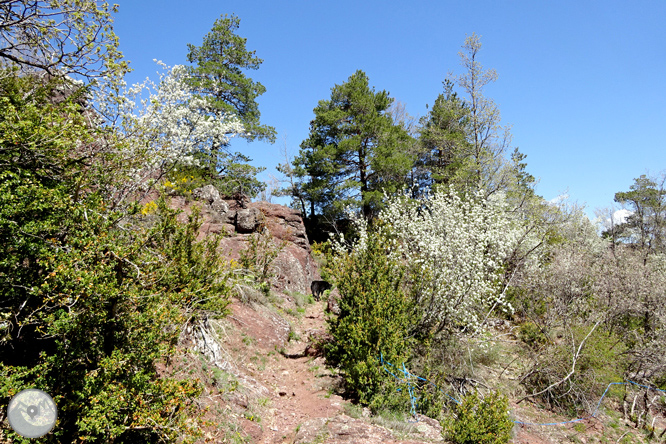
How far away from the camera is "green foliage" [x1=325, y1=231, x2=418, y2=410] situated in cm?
664

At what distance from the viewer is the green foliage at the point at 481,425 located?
5.43m

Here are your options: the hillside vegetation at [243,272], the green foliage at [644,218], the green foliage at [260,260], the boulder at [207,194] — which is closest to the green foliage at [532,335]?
the hillside vegetation at [243,272]

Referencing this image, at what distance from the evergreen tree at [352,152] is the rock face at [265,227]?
447 centimetres

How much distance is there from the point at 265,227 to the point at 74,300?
9974mm

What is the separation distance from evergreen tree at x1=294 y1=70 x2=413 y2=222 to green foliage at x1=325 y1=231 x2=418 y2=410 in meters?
10.9

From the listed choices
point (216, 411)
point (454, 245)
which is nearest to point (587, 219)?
point (454, 245)

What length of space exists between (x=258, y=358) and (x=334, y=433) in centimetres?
290

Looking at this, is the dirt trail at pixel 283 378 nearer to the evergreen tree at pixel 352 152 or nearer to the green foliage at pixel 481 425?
the green foliage at pixel 481 425

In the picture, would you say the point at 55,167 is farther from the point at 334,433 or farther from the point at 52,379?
the point at 334,433

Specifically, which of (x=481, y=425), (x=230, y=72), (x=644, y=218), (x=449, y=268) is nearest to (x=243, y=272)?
(x=449, y=268)

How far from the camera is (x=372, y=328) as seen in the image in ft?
23.1

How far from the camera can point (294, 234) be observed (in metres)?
15.2

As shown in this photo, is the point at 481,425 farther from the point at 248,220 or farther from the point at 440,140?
the point at 440,140

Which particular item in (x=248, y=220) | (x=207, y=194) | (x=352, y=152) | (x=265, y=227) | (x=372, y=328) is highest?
(x=352, y=152)
